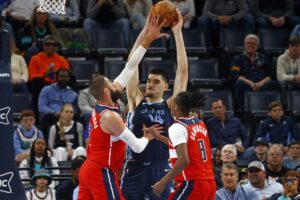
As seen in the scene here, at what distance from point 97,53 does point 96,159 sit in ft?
25.5

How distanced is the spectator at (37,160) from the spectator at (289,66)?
4.96 m

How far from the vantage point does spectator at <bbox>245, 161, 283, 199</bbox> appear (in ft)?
48.9

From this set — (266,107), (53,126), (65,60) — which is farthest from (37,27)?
(266,107)

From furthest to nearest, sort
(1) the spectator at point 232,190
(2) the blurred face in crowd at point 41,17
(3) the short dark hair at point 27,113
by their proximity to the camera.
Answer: (2) the blurred face in crowd at point 41,17, (3) the short dark hair at point 27,113, (1) the spectator at point 232,190

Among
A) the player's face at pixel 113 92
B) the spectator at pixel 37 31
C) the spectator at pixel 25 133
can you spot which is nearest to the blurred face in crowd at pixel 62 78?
the spectator at pixel 25 133

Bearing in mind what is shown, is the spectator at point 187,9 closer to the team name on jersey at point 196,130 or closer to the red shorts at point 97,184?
the team name on jersey at point 196,130

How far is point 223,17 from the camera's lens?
790 inches

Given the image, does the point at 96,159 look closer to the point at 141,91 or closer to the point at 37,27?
the point at 141,91

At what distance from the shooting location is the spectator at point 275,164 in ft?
51.6

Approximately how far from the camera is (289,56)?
62.2 feet

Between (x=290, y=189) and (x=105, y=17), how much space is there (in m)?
6.71

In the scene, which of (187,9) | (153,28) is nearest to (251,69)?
(187,9)

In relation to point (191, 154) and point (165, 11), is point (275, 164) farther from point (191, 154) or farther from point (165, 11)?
point (191, 154)

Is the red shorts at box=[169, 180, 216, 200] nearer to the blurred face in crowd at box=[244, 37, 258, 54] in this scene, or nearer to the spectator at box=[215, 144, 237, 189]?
the spectator at box=[215, 144, 237, 189]
